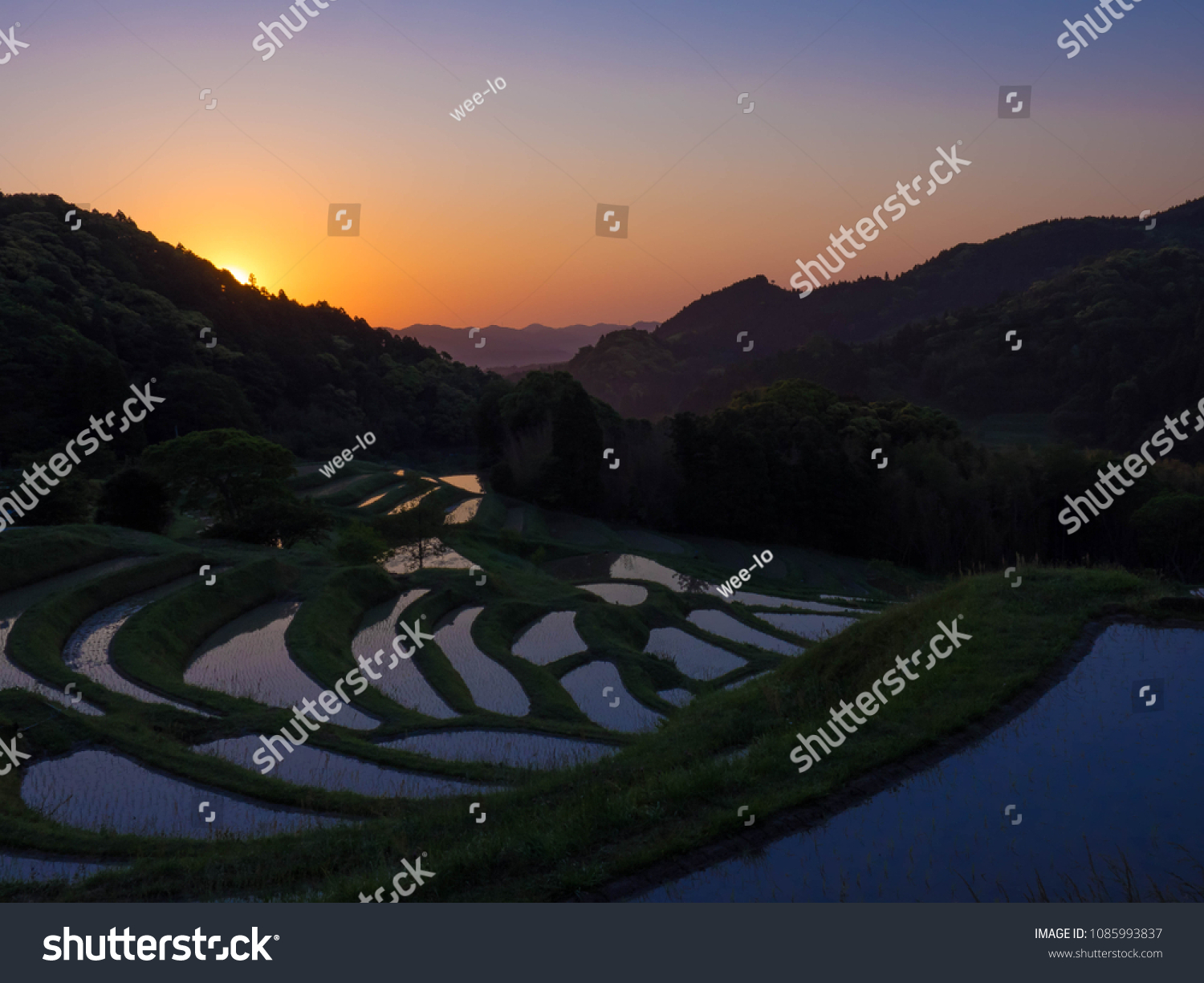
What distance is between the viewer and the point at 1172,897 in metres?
6.13

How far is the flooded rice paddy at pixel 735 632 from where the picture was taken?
75.6 feet

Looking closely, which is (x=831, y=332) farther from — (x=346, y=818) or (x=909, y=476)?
(x=346, y=818)

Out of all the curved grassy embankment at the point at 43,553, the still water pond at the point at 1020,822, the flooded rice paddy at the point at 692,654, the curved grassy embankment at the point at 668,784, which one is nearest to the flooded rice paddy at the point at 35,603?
the curved grassy embankment at the point at 43,553

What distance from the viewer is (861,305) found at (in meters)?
172

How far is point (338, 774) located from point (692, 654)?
11.3 meters

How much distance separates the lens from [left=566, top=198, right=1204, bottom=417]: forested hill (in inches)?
5969

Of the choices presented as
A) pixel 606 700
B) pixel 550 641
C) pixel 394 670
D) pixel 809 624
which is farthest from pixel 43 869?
pixel 809 624

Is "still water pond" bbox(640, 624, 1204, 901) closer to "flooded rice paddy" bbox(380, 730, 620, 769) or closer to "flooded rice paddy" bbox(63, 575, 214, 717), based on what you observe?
"flooded rice paddy" bbox(380, 730, 620, 769)

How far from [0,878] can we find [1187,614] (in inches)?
604

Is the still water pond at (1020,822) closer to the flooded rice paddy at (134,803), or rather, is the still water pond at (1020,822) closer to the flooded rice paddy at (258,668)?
the flooded rice paddy at (134,803)

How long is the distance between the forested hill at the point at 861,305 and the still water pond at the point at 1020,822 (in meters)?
134

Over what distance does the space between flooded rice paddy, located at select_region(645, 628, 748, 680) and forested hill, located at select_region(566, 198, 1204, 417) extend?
11967 centimetres

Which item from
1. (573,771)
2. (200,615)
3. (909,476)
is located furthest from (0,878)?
(909,476)

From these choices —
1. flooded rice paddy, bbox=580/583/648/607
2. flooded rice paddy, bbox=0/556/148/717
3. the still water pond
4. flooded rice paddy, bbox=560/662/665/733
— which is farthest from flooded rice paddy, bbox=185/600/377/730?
flooded rice paddy, bbox=580/583/648/607
